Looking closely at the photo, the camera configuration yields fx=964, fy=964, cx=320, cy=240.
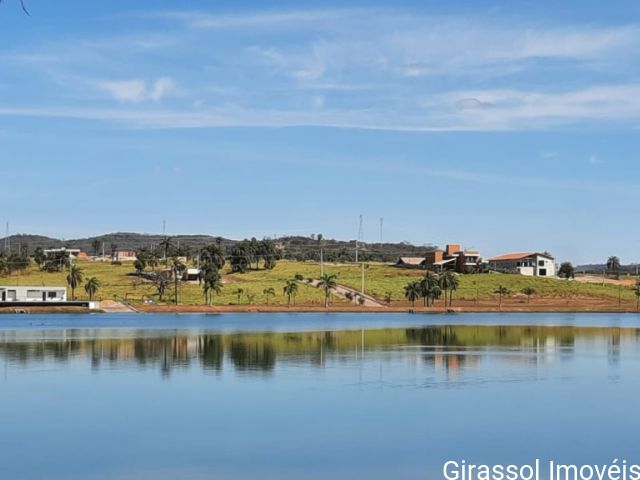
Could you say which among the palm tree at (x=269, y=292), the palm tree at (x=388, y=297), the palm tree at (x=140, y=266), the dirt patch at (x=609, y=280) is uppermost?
the palm tree at (x=140, y=266)

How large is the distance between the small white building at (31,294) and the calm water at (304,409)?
256ft

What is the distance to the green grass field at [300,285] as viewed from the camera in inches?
5576

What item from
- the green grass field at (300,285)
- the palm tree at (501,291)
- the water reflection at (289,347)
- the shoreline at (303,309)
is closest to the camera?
the water reflection at (289,347)

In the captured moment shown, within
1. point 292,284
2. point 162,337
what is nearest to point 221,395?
point 162,337

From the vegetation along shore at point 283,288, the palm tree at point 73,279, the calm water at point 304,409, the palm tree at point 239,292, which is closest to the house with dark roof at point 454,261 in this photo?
the vegetation along shore at point 283,288

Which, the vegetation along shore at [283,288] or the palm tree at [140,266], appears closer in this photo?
the vegetation along shore at [283,288]

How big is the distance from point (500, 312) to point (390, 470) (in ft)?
363

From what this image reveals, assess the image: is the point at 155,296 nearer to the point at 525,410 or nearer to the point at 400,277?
the point at 400,277

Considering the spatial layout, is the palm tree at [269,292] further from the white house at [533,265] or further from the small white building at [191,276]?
the white house at [533,265]

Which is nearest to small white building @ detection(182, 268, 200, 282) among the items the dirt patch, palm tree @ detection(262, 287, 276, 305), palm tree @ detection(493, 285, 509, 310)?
palm tree @ detection(262, 287, 276, 305)

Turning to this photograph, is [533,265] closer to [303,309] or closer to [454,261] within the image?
[454,261]

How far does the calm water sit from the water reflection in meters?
0.20

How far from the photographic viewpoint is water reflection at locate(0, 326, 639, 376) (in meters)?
49.2

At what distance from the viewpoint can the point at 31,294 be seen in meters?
136
